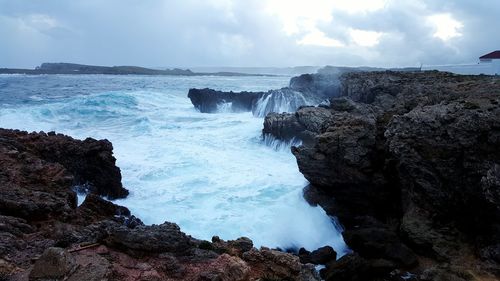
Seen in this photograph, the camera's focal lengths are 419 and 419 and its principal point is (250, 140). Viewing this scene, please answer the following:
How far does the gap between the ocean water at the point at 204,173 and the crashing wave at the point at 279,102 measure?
12.6 ft

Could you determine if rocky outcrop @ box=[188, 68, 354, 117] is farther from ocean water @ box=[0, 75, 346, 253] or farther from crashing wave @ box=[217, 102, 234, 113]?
ocean water @ box=[0, 75, 346, 253]

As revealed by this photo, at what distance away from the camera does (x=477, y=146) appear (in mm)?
10398

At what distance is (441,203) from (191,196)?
8.55 meters

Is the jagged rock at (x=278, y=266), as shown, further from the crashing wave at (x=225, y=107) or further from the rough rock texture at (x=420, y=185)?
the crashing wave at (x=225, y=107)

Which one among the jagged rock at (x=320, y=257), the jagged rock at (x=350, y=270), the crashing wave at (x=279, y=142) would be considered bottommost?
the jagged rock at (x=320, y=257)

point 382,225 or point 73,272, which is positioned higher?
point 73,272

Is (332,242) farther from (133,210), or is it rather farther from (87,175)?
(87,175)

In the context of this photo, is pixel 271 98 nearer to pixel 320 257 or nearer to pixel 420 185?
pixel 420 185

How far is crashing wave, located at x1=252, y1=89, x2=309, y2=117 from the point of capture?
36594 millimetres

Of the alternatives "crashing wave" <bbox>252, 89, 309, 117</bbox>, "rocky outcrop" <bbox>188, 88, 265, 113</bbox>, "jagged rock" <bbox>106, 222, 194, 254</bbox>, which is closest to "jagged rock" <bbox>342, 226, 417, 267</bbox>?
"jagged rock" <bbox>106, 222, 194, 254</bbox>

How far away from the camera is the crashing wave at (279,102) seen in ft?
120

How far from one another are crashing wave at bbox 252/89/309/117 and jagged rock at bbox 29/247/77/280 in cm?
3095

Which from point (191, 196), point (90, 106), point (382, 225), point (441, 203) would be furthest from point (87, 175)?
point (90, 106)

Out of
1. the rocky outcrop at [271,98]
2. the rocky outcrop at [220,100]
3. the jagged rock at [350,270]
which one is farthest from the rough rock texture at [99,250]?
the rocky outcrop at [220,100]
